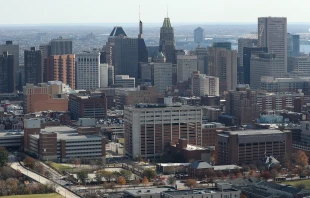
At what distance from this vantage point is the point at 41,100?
6172cm

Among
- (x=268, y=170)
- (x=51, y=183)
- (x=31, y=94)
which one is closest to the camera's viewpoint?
(x=51, y=183)

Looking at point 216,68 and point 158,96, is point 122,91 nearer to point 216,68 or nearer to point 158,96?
point 158,96

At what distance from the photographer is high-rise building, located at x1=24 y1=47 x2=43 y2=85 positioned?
73562mm

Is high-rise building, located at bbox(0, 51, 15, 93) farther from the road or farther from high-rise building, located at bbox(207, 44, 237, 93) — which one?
the road

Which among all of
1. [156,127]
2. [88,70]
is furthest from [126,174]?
[88,70]

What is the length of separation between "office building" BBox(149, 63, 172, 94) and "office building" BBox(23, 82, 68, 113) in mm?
12675

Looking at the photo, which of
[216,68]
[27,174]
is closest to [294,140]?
[27,174]

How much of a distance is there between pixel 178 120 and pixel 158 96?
16.1 meters

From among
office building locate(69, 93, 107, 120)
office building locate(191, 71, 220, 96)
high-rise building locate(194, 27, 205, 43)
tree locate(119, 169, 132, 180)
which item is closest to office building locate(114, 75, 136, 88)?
office building locate(191, 71, 220, 96)

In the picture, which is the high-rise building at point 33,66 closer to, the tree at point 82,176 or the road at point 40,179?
the road at point 40,179

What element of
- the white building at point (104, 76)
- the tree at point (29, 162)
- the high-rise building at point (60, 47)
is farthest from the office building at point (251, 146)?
the high-rise building at point (60, 47)

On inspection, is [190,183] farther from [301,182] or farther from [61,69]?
[61,69]

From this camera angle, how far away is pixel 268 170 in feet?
134

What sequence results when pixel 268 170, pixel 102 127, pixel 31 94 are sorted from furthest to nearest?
pixel 31 94
pixel 102 127
pixel 268 170
